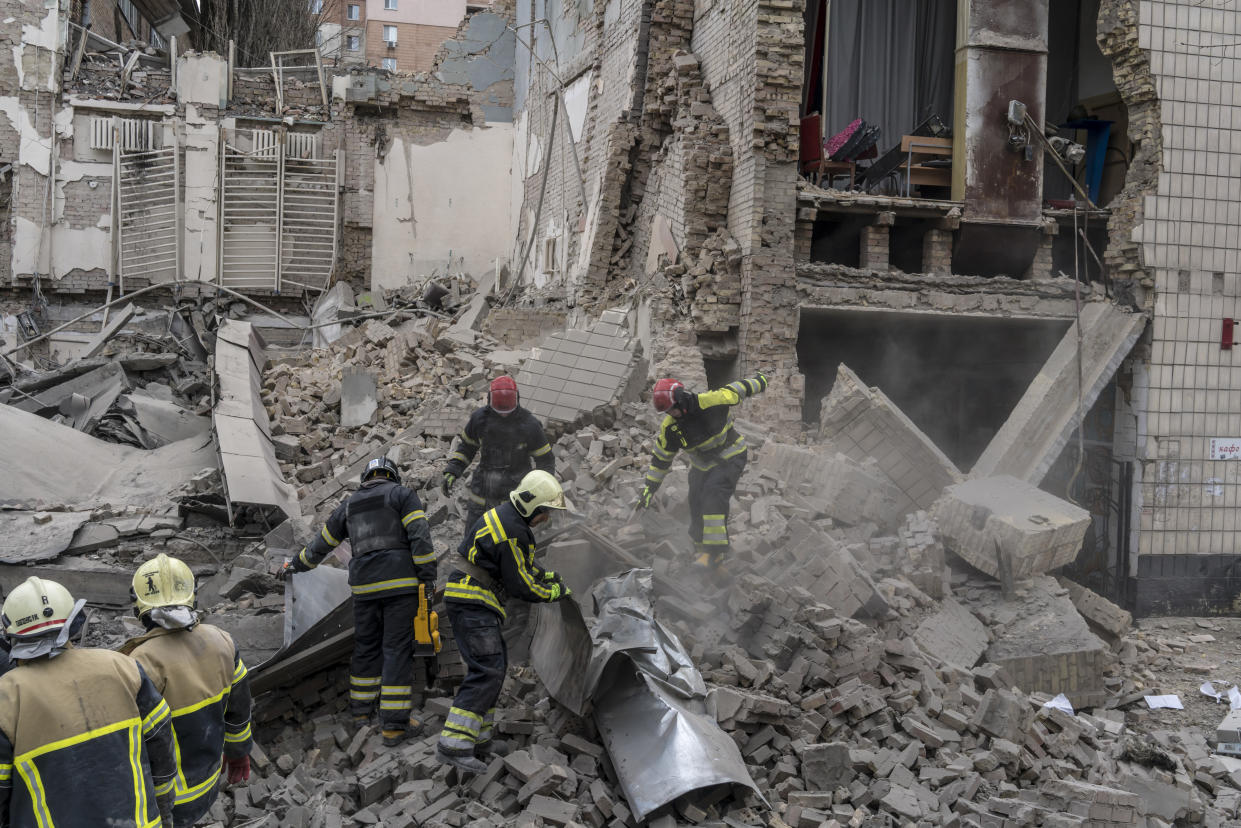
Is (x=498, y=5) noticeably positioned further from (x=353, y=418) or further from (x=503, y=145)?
(x=353, y=418)

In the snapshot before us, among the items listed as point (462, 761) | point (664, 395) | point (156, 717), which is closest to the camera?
point (156, 717)

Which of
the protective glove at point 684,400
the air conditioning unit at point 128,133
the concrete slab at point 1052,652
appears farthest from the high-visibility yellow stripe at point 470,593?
the air conditioning unit at point 128,133

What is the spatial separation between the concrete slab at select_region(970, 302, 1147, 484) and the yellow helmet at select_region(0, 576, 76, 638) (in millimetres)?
8450

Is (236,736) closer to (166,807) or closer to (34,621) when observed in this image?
(166,807)

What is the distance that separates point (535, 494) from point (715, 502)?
2.15 metres

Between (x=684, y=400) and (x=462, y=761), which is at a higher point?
(x=684, y=400)

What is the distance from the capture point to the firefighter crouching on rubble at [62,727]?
9.16ft

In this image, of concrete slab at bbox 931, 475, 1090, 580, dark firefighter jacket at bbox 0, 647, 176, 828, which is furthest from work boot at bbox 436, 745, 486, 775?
concrete slab at bbox 931, 475, 1090, 580

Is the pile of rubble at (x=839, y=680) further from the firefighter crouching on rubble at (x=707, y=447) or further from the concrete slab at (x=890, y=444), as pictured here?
the firefighter crouching on rubble at (x=707, y=447)

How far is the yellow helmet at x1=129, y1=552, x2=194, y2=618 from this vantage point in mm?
3537

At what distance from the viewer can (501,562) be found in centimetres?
512

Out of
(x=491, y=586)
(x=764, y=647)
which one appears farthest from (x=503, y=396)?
(x=764, y=647)

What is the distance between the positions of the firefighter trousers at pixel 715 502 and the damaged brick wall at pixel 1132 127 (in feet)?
19.6

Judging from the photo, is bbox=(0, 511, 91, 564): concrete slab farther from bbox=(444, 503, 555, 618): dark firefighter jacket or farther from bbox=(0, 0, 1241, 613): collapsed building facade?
bbox=(0, 0, 1241, 613): collapsed building facade
